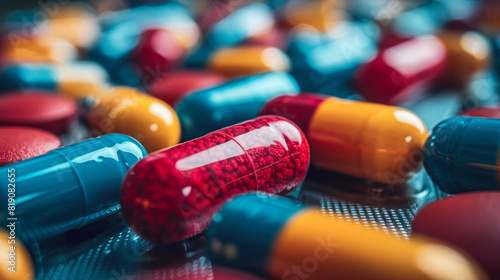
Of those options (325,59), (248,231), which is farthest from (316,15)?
(248,231)

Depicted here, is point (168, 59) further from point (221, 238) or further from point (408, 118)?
point (221, 238)

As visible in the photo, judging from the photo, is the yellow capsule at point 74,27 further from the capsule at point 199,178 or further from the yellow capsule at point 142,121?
the capsule at point 199,178

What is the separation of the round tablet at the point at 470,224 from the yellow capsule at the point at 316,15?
1426 millimetres

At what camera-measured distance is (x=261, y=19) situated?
2.18 metres

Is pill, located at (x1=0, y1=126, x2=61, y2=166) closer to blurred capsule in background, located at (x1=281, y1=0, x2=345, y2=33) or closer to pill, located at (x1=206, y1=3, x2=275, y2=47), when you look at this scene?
pill, located at (x1=206, y1=3, x2=275, y2=47)

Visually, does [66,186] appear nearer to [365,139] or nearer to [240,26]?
[365,139]

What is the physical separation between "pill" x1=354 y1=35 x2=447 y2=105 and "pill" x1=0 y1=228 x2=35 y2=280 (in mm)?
1007

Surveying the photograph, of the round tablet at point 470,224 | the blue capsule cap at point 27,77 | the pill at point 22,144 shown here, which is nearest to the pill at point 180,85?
the blue capsule cap at point 27,77

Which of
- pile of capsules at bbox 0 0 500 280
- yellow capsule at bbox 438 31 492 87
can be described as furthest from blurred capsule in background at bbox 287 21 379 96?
yellow capsule at bbox 438 31 492 87

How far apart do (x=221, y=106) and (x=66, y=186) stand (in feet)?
1.49

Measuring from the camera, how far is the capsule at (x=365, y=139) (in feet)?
3.44

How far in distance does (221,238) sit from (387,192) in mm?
435

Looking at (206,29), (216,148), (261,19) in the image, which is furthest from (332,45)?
(216,148)

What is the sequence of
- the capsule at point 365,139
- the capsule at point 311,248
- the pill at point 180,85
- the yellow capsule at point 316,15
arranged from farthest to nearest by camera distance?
the yellow capsule at point 316,15, the pill at point 180,85, the capsule at point 365,139, the capsule at point 311,248
